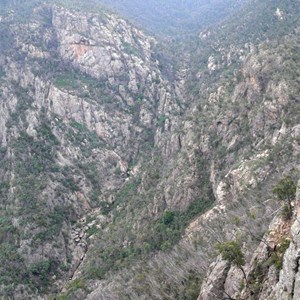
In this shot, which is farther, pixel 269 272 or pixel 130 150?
pixel 130 150

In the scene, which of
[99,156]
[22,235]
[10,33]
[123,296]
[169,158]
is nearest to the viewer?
[123,296]

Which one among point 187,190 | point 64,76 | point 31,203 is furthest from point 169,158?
point 64,76

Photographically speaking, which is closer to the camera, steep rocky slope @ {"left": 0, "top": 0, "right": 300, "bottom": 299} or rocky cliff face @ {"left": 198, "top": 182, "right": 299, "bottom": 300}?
rocky cliff face @ {"left": 198, "top": 182, "right": 299, "bottom": 300}

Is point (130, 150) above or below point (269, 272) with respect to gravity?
below

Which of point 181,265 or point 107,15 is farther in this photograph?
point 107,15

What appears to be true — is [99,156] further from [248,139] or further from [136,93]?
[248,139]

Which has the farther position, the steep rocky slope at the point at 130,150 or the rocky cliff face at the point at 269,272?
the steep rocky slope at the point at 130,150

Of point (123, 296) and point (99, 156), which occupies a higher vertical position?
point (123, 296)

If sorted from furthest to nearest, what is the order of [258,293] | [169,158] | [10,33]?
[10,33] < [169,158] < [258,293]
